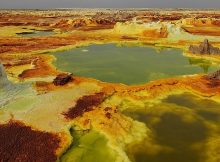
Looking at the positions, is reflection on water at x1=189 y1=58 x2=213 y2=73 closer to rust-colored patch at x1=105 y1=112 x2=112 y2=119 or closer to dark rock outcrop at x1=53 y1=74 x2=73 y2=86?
dark rock outcrop at x1=53 y1=74 x2=73 y2=86

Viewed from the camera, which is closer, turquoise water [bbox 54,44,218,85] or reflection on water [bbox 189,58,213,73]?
turquoise water [bbox 54,44,218,85]

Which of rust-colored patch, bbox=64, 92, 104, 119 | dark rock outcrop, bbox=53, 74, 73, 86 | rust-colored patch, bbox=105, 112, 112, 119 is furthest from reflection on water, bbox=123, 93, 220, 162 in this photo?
dark rock outcrop, bbox=53, 74, 73, 86

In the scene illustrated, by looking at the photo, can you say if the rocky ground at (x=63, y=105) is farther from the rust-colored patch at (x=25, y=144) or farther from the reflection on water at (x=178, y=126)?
the reflection on water at (x=178, y=126)

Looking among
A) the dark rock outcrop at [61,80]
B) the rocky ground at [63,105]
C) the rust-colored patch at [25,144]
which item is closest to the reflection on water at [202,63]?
the rocky ground at [63,105]

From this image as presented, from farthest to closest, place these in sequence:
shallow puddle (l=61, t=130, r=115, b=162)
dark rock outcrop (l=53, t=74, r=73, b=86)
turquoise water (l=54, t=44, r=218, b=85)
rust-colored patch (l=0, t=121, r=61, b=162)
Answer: turquoise water (l=54, t=44, r=218, b=85)
dark rock outcrop (l=53, t=74, r=73, b=86)
shallow puddle (l=61, t=130, r=115, b=162)
rust-colored patch (l=0, t=121, r=61, b=162)

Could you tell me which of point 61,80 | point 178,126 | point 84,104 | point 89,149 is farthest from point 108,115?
point 61,80

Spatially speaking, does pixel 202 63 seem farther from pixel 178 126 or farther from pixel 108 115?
pixel 108 115
